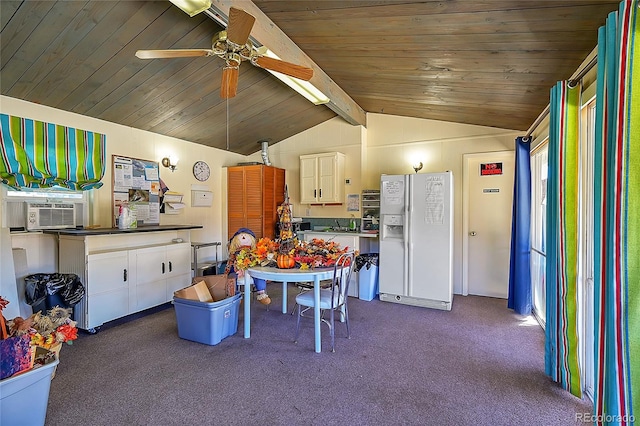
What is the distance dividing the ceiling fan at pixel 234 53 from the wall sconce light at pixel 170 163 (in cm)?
258

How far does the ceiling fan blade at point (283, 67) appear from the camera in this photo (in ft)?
7.95

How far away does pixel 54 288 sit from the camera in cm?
298

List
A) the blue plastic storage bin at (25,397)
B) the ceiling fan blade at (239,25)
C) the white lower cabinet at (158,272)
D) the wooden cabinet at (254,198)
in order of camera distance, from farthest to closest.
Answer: the wooden cabinet at (254,198)
the white lower cabinet at (158,272)
the ceiling fan blade at (239,25)
the blue plastic storage bin at (25,397)

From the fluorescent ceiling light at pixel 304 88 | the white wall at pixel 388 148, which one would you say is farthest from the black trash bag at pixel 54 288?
the white wall at pixel 388 148

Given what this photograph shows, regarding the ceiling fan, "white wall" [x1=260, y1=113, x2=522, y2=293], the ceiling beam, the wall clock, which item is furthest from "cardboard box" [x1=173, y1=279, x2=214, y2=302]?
"white wall" [x1=260, y1=113, x2=522, y2=293]

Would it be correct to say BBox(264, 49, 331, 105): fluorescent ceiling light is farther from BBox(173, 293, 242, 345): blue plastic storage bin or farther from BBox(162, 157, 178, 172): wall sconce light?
BBox(173, 293, 242, 345): blue plastic storage bin

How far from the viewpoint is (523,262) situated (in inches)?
147

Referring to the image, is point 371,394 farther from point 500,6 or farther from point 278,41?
point 278,41

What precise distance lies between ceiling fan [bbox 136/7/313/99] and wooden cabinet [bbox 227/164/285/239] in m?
2.87

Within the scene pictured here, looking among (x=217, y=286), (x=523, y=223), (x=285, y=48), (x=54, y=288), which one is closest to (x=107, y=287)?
(x=54, y=288)

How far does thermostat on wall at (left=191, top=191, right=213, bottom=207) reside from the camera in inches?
208

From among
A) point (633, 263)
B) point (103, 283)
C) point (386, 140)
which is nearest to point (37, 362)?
point (103, 283)

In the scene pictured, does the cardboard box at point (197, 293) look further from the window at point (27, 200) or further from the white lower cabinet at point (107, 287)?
the window at point (27, 200)

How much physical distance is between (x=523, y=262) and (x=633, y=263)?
270 centimetres
